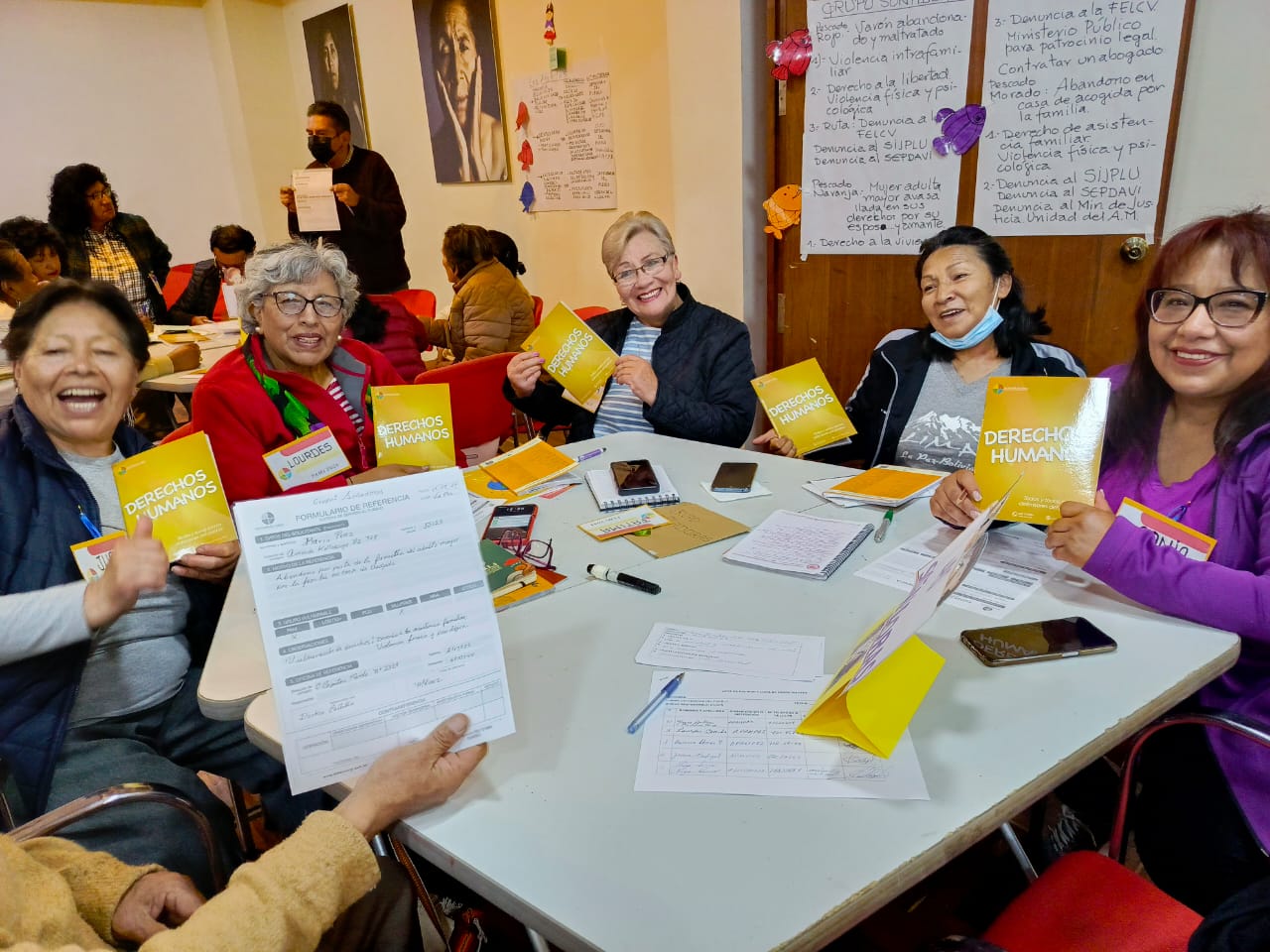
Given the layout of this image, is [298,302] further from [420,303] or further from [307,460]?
[420,303]

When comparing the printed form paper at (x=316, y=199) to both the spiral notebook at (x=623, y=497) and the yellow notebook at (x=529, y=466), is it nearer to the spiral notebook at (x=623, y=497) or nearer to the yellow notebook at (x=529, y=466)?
the yellow notebook at (x=529, y=466)

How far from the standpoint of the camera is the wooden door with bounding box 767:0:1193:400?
102 inches

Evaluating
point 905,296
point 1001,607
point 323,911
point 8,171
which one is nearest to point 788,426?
point 1001,607

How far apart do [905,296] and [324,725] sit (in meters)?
2.78

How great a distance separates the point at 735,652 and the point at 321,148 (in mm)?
4556

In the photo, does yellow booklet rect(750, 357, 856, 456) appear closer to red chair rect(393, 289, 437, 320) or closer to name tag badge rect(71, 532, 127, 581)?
name tag badge rect(71, 532, 127, 581)

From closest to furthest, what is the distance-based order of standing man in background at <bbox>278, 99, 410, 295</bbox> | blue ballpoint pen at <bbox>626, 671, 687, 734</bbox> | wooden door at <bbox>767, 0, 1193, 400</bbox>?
blue ballpoint pen at <bbox>626, 671, 687, 734</bbox> < wooden door at <bbox>767, 0, 1193, 400</bbox> < standing man in background at <bbox>278, 99, 410, 295</bbox>

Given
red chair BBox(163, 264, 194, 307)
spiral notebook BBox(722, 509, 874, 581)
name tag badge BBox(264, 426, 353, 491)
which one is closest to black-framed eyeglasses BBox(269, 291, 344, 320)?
name tag badge BBox(264, 426, 353, 491)

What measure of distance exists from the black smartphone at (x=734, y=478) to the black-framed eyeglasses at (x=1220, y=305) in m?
0.86

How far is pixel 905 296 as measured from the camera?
3.08 m

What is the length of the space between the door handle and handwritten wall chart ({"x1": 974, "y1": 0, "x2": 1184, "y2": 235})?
3cm

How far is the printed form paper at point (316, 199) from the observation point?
475 centimetres

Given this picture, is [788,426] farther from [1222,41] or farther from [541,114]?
[541,114]

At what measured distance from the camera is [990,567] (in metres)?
1.45
